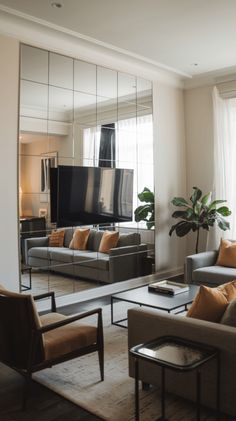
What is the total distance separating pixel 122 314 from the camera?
14.8 feet

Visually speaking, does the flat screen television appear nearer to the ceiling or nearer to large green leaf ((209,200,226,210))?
large green leaf ((209,200,226,210))

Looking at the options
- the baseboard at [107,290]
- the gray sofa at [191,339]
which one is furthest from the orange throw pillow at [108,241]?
the gray sofa at [191,339]

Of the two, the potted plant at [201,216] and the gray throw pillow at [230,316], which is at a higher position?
the potted plant at [201,216]

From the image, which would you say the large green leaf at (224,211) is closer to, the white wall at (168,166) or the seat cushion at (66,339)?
the white wall at (168,166)

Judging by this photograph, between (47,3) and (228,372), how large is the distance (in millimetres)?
3604

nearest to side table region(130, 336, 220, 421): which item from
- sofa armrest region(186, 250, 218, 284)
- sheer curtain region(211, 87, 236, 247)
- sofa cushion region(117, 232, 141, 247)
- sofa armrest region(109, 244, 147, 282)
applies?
sofa armrest region(186, 250, 218, 284)

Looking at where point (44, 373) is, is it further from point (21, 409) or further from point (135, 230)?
point (135, 230)

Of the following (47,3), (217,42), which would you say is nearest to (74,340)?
(47,3)

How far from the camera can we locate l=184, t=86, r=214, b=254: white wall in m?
6.45

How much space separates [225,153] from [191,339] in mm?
4288

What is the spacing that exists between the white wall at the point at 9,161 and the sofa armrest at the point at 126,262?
154 cm

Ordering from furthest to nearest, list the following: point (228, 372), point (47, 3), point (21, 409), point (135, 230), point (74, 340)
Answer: point (135, 230) → point (47, 3) → point (74, 340) → point (21, 409) → point (228, 372)

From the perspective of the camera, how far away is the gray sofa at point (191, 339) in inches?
89.1

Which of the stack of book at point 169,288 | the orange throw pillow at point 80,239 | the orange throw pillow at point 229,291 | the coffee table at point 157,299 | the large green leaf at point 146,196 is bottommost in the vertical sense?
the coffee table at point 157,299
